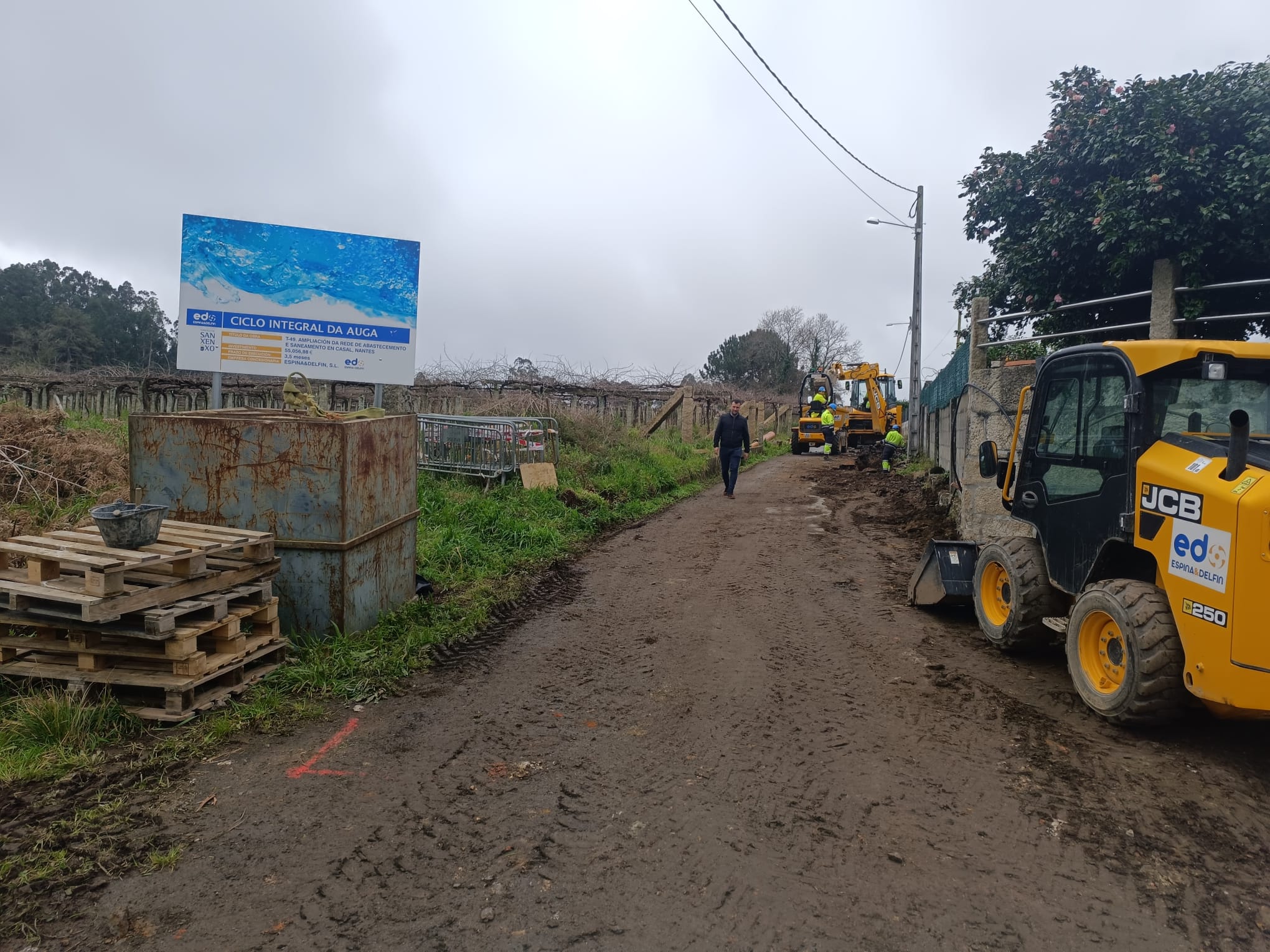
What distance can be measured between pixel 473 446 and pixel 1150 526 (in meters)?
9.52

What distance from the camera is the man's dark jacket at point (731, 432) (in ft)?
49.0

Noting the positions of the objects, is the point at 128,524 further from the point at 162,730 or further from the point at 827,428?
the point at 827,428

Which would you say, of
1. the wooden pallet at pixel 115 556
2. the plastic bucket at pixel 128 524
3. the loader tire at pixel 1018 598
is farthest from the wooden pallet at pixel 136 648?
the loader tire at pixel 1018 598

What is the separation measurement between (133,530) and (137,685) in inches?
35.2

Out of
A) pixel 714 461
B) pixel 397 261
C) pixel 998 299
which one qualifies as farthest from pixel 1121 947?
pixel 714 461

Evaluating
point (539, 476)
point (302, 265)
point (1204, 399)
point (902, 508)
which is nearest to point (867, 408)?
point (902, 508)

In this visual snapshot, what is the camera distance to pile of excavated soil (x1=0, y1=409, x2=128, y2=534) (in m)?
8.47

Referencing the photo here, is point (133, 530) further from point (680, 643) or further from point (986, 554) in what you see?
point (986, 554)

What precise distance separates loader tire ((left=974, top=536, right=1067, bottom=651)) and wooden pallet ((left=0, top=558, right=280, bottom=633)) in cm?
533

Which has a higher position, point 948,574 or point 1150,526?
point 1150,526

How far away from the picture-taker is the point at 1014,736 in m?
4.48

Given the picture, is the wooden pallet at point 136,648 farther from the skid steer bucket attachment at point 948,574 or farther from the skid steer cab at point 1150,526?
the skid steer bucket attachment at point 948,574

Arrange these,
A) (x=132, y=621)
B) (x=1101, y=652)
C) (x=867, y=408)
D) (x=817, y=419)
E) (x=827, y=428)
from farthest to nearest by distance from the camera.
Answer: (x=867, y=408) < (x=817, y=419) < (x=827, y=428) < (x=1101, y=652) < (x=132, y=621)

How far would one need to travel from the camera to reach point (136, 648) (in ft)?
14.8
